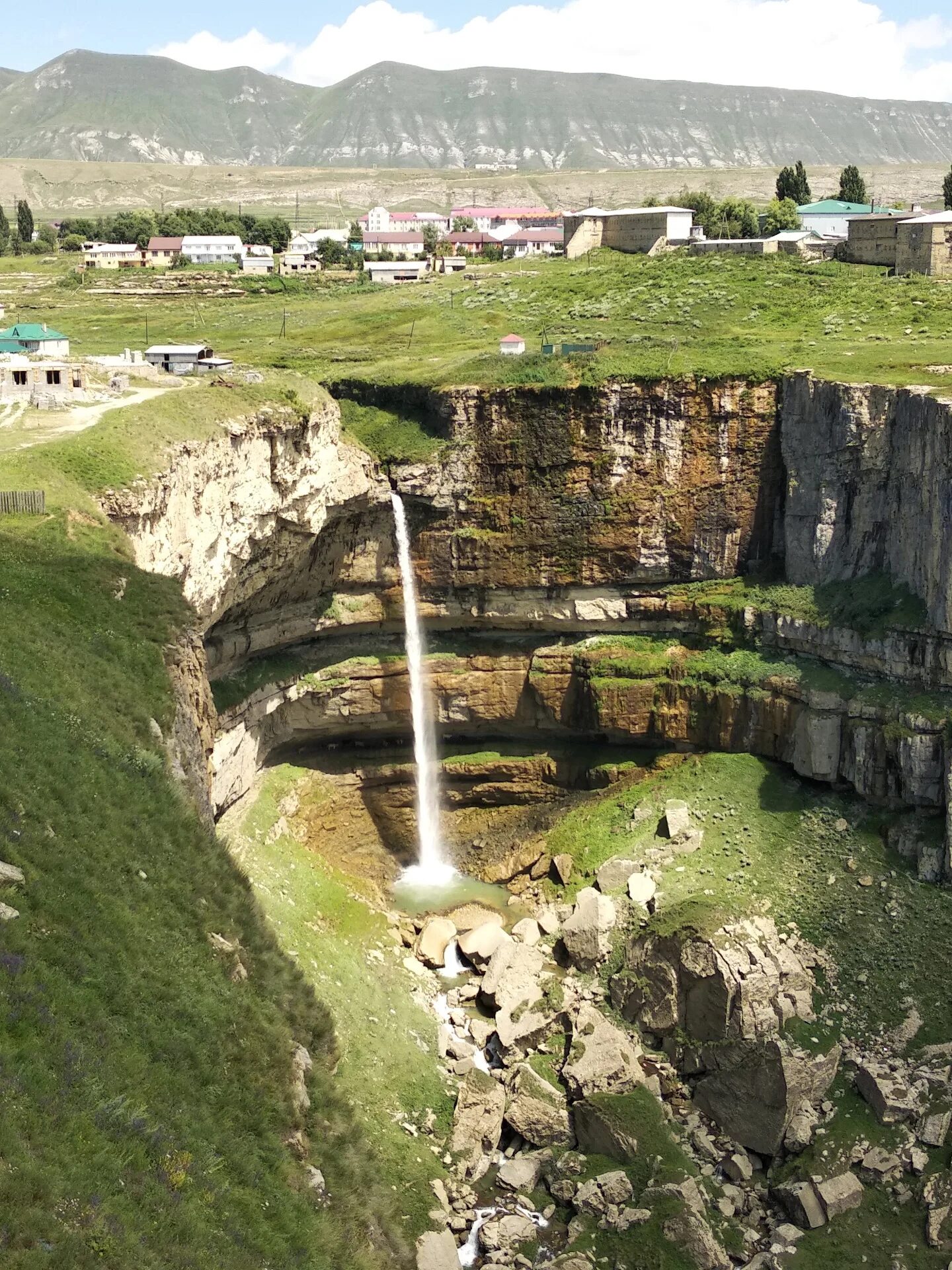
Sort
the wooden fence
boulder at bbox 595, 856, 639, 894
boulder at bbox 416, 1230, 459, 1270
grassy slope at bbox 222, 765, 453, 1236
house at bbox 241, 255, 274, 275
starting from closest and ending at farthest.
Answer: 1. boulder at bbox 416, 1230, 459, 1270
2. grassy slope at bbox 222, 765, 453, 1236
3. the wooden fence
4. boulder at bbox 595, 856, 639, 894
5. house at bbox 241, 255, 274, 275

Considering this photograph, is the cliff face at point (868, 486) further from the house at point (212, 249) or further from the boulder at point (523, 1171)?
the house at point (212, 249)

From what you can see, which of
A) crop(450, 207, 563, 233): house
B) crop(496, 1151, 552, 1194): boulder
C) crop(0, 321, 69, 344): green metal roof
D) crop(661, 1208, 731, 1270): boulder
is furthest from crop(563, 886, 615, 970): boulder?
crop(450, 207, 563, 233): house

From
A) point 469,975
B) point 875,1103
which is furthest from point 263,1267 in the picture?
point 469,975

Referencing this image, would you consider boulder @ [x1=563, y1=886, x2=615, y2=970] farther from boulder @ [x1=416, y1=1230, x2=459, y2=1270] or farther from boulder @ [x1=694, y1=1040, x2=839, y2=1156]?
boulder @ [x1=416, y1=1230, x2=459, y2=1270]

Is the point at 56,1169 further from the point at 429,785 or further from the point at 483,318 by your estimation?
the point at 483,318

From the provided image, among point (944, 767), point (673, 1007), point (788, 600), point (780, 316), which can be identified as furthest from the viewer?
point (780, 316)
